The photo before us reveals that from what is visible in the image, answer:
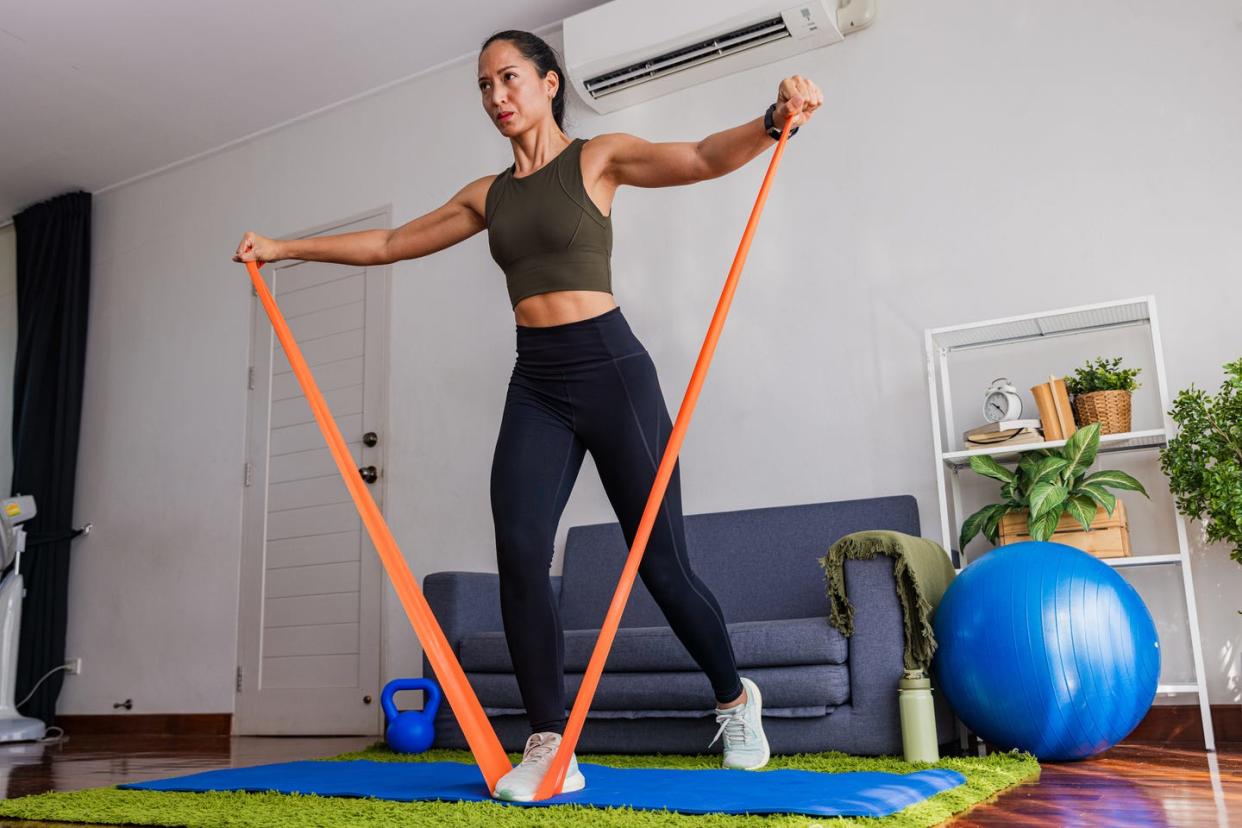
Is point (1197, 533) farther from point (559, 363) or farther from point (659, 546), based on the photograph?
point (559, 363)

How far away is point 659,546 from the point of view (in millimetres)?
A: 2076

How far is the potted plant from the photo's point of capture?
2.96 m

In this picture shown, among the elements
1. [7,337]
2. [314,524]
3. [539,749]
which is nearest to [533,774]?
[539,749]

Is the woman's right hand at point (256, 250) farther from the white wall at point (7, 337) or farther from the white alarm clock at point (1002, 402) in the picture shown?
the white wall at point (7, 337)

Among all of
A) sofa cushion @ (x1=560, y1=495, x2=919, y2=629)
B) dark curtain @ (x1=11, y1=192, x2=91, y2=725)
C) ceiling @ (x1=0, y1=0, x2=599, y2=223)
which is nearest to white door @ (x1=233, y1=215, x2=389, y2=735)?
ceiling @ (x1=0, y1=0, x2=599, y2=223)

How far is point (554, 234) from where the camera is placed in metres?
2.08

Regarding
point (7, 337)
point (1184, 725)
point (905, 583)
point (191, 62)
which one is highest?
point (191, 62)

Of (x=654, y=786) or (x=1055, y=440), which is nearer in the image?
(x=654, y=786)

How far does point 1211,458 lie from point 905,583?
36.7 inches

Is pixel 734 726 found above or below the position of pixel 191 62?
below

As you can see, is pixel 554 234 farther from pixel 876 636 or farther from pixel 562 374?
pixel 876 636

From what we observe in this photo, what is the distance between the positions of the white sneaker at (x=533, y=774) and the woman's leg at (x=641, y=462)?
349mm

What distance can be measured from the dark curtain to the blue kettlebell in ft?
9.17

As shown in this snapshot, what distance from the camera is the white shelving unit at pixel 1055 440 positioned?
2828 millimetres
